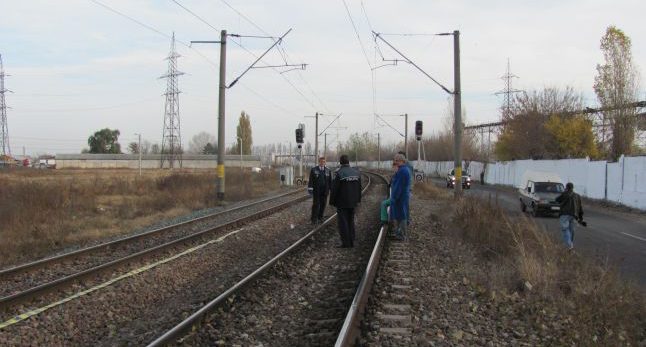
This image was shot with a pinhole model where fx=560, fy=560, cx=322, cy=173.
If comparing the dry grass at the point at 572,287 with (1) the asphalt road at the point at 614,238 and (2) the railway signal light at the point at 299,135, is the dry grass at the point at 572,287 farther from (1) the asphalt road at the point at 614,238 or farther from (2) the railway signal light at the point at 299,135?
(2) the railway signal light at the point at 299,135

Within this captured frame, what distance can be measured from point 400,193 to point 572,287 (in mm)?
4636

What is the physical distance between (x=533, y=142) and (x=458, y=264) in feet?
142

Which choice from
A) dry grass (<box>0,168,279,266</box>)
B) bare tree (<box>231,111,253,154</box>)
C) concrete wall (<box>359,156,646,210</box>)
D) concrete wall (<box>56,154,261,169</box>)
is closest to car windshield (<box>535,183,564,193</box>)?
concrete wall (<box>359,156,646,210</box>)

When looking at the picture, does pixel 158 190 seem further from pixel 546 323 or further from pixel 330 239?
pixel 546 323

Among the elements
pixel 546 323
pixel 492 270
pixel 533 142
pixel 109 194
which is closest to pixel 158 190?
pixel 109 194

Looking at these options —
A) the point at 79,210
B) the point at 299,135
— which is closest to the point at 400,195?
the point at 79,210

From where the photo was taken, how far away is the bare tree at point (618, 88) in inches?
1607

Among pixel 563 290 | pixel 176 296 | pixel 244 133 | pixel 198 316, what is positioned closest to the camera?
pixel 198 316

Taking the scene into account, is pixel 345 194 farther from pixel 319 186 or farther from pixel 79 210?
pixel 79 210

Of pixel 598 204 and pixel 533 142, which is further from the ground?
pixel 533 142

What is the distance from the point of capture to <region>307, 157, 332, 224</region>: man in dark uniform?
16.0 meters

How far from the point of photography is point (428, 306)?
23.1ft

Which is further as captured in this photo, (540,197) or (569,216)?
(540,197)

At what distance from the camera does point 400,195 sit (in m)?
Answer: 12.2
